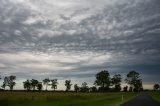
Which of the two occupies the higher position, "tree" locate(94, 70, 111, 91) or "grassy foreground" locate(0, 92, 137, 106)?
"tree" locate(94, 70, 111, 91)

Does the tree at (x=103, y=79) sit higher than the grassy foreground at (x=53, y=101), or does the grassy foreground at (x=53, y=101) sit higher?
the tree at (x=103, y=79)

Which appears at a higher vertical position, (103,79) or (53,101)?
(103,79)

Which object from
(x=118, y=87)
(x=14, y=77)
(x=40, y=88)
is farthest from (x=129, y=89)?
(x=14, y=77)

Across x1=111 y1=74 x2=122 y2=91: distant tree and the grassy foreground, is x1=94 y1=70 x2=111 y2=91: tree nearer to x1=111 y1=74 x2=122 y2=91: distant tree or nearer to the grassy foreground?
x1=111 y1=74 x2=122 y2=91: distant tree

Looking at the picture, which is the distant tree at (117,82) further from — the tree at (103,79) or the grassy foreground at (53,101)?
the grassy foreground at (53,101)

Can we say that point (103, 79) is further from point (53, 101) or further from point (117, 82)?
point (53, 101)

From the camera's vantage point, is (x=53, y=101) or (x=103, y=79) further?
(x=103, y=79)

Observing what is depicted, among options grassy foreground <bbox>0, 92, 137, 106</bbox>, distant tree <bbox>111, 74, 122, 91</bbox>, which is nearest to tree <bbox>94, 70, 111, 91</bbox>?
distant tree <bbox>111, 74, 122, 91</bbox>

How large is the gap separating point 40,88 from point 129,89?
67.6 meters

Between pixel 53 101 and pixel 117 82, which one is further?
pixel 117 82

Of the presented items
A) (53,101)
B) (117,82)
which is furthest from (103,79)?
(53,101)

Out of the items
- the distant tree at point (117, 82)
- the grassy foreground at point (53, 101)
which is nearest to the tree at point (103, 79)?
the distant tree at point (117, 82)

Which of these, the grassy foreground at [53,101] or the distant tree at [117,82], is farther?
the distant tree at [117,82]

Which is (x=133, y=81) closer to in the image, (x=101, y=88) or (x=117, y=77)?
(x=117, y=77)
